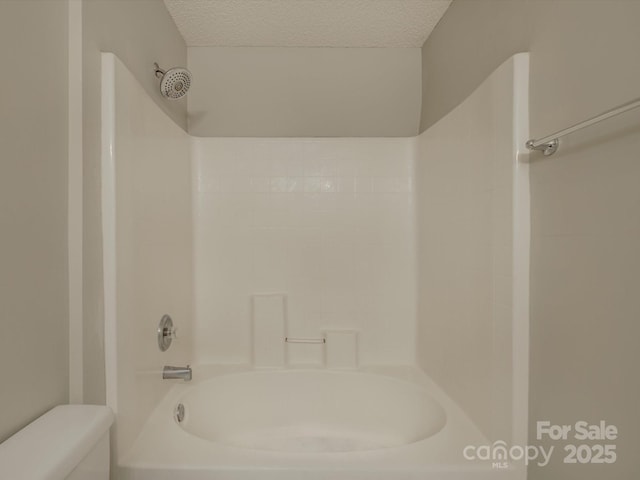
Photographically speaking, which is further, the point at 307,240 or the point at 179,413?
the point at 307,240

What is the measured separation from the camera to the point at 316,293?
2.37m

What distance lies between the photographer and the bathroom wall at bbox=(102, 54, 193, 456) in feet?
4.16

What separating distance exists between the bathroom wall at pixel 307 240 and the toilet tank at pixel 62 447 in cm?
131

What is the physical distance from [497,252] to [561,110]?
0.47 metres

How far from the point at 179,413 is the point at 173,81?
1.38 metres

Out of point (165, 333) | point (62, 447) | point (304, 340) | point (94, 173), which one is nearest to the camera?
point (62, 447)

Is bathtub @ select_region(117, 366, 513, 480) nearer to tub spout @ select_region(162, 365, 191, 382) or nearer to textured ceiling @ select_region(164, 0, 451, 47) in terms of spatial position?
tub spout @ select_region(162, 365, 191, 382)

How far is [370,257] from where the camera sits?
2.38 m

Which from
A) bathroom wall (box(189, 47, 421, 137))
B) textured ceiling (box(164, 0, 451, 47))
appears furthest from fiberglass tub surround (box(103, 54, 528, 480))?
textured ceiling (box(164, 0, 451, 47))

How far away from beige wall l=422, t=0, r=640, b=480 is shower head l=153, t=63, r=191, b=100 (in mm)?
1256

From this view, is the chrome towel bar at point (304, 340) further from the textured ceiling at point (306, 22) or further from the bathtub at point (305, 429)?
the textured ceiling at point (306, 22)

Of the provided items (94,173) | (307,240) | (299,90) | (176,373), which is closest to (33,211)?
(94,173)

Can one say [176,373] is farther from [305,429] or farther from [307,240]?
[307,240]

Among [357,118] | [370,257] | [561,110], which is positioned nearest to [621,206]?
[561,110]
